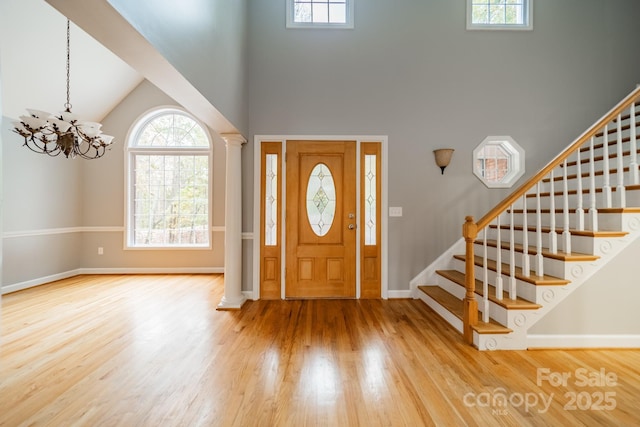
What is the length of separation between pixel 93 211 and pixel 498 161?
6.83 m

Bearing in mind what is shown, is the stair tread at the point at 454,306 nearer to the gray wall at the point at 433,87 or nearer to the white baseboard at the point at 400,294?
the white baseboard at the point at 400,294

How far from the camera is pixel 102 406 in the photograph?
Answer: 1954 millimetres

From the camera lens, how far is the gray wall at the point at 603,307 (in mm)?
2670

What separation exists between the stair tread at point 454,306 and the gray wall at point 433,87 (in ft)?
1.36

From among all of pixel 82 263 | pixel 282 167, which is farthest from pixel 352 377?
pixel 82 263

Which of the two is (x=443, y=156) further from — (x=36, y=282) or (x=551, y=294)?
(x=36, y=282)

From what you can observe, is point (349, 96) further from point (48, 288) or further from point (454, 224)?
point (48, 288)

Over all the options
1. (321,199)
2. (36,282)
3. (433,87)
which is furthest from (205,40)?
(36,282)

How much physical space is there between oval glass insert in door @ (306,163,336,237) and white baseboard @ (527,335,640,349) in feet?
8.31

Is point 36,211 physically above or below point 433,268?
above

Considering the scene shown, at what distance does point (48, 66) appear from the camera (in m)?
4.06

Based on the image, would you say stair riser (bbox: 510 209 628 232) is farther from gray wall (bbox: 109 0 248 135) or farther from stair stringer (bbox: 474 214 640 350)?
gray wall (bbox: 109 0 248 135)

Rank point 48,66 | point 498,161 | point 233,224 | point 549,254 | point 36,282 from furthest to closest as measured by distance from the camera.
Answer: point 36,282
point 498,161
point 48,66
point 233,224
point 549,254

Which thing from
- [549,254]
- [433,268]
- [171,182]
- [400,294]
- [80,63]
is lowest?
[400,294]
